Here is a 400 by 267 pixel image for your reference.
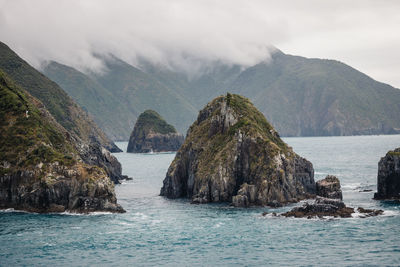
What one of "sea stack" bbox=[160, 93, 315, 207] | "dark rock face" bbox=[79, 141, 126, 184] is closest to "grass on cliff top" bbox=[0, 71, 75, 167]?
"dark rock face" bbox=[79, 141, 126, 184]

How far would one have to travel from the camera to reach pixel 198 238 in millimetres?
87938

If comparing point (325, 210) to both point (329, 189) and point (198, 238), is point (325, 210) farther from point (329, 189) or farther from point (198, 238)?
point (198, 238)

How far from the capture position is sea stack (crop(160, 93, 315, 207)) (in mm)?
118188

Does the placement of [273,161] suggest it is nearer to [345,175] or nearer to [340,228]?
[340,228]

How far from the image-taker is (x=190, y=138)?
148m

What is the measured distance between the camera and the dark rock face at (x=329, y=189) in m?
120

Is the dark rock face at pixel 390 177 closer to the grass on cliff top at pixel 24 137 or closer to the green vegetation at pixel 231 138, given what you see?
the green vegetation at pixel 231 138

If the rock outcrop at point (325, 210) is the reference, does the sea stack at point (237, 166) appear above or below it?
above

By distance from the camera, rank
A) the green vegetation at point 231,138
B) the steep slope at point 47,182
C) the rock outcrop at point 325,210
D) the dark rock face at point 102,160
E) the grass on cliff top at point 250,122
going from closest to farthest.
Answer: the rock outcrop at point 325,210 < the steep slope at point 47,182 < the green vegetation at point 231,138 < the grass on cliff top at point 250,122 < the dark rock face at point 102,160

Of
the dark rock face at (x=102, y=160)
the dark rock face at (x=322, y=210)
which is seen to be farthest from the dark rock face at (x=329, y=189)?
the dark rock face at (x=102, y=160)

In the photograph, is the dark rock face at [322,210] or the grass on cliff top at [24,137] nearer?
the dark rock face at [322,210]

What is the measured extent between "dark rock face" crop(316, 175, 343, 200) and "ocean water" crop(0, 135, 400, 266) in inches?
218

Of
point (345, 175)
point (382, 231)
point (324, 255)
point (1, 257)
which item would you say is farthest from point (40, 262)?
point (345, 175)

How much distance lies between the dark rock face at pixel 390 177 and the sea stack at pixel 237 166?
63.6ft
